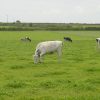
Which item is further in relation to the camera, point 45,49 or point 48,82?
point 45,49

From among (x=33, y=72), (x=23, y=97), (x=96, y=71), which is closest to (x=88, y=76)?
(x=96, y=71)

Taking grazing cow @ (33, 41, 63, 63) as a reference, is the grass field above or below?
below

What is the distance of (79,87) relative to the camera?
1308 centimetres

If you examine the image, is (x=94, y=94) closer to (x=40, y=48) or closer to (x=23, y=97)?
(x=23, y=97)

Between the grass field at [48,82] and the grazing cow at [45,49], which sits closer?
the grass field at [48,82]

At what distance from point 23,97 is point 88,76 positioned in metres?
5.37

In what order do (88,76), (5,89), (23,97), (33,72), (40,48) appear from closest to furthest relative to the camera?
(23,97) < (5,89) < (88,76) < (33,72) < (40,48)

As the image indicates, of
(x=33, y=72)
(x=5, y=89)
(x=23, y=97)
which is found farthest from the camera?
(x=33, y=72)

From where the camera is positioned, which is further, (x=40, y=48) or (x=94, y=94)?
(x=40, y=48)

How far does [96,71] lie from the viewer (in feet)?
57.7

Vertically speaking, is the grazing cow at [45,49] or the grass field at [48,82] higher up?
the grazing cow at [45,49]

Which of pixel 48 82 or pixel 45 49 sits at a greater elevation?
pixel 45 49

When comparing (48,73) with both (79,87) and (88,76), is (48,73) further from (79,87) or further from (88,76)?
(79,87)

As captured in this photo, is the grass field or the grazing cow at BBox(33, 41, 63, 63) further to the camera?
the grazing cow at BBox(33, 41, 63, 63)
